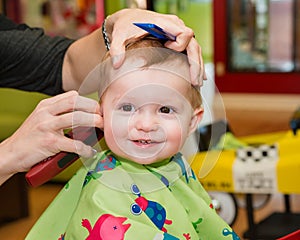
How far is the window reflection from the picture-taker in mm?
4363

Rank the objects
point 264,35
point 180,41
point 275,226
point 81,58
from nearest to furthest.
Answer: point 180,41 → point 81,58 → point 275,226 → point 264,35

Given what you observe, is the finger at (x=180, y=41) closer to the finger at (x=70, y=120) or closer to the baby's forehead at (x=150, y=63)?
the baby's forehead at (x=150, y=63)

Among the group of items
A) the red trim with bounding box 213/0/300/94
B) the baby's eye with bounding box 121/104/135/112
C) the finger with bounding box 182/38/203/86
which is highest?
the finger with bounding box 182/38/203/86

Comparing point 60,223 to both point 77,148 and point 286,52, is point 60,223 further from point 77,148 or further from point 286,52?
point 286,52

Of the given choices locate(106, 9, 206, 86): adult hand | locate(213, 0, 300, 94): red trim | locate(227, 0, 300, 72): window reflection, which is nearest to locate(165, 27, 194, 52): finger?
locate(106, 9, 206, 86): adult hand

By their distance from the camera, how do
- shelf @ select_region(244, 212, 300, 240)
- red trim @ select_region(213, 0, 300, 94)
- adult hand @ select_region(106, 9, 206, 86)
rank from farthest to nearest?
red trim @ select_region(213, 0, 300, 94)
shelf @ select_region(244, 212, 300, 240)
adult hand @ select_region(106, 9, 206, 86)

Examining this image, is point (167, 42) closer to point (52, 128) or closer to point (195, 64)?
point (195, 64)

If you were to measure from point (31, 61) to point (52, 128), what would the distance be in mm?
Answer: 349

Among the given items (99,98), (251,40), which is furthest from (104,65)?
(251,40)

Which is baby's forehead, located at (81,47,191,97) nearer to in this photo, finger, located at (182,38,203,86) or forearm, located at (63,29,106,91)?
finger, located at (182,38,203,86)

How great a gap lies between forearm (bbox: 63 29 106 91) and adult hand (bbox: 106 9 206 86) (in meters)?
0.16

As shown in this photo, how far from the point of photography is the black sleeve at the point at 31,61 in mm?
1125

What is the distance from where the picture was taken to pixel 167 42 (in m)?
0.83

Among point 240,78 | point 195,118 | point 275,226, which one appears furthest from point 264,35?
point 195,118
